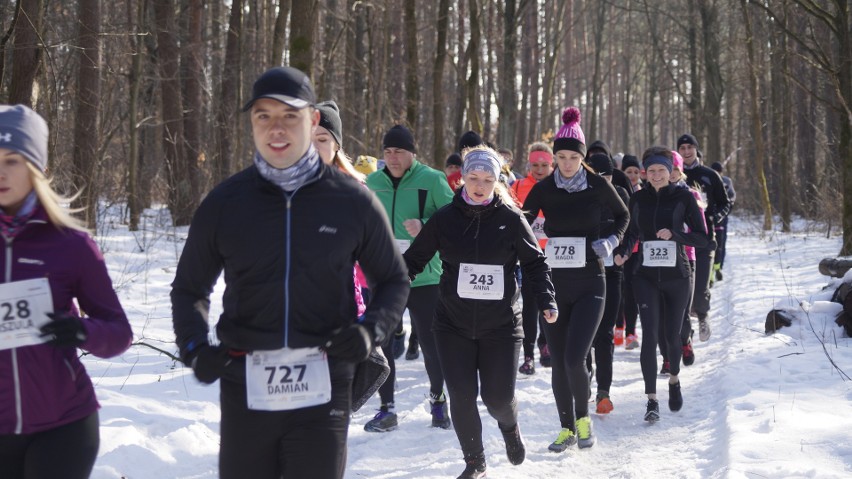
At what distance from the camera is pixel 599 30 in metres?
41.3

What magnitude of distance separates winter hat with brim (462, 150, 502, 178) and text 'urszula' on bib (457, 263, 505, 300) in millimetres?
563

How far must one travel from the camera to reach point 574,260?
21.1 ft

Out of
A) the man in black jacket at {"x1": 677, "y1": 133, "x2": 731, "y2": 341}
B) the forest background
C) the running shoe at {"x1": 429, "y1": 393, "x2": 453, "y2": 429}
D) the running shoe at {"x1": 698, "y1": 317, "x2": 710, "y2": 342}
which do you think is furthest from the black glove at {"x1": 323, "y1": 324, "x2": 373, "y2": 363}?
the running shoe at {"x1": 698, "y1": 317, "x2": 710, "y2": 342}

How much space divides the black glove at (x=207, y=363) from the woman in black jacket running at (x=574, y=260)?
12.5 feet

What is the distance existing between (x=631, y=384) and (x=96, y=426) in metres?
6.48

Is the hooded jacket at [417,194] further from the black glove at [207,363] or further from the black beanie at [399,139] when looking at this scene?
the black glove at [207,363]

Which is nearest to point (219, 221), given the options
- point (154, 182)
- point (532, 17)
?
point (154, 182)

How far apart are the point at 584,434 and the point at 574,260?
1.27 metres

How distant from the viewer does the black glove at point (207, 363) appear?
288cm

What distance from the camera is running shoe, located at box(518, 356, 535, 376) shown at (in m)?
8.92

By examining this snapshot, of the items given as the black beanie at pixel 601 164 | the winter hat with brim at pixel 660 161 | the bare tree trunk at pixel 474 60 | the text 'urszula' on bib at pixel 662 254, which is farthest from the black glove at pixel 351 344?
the bare tree trunk at pixel 474 60

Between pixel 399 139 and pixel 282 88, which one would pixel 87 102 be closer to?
pixel 399 139

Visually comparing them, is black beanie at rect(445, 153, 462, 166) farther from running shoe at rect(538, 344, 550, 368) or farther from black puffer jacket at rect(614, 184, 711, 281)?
running shoe at rect(538, 344, 550, 368)

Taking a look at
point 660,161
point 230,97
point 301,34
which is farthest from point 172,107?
point 660,161
